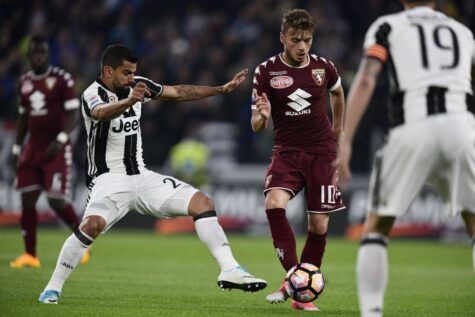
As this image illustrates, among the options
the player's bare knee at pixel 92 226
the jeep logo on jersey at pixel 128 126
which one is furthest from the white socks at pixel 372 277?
the jeep logo on jersey at pixel 128 126

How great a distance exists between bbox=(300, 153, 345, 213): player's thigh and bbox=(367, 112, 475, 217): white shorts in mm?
2473

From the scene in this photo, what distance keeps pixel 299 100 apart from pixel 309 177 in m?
0.67

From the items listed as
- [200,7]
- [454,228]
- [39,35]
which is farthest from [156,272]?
[200,7]

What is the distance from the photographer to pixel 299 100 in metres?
8.13

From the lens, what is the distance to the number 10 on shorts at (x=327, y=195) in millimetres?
8117

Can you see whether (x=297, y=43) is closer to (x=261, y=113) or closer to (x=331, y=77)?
(x=331, y=77)

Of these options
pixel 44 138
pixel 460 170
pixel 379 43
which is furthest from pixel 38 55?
pixel 460 170

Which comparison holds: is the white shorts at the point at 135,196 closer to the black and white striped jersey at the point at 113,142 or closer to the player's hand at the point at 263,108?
the black and white striped jersey at the point at 113,142

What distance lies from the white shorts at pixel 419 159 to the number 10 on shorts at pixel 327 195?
2.47 metres

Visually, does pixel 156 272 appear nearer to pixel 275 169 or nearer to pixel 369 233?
pixel 275 169

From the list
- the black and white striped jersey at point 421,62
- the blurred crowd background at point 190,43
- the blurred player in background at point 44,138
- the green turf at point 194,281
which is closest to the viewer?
the black and white striped jersey at point 421,62

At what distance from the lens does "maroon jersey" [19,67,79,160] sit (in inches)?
459

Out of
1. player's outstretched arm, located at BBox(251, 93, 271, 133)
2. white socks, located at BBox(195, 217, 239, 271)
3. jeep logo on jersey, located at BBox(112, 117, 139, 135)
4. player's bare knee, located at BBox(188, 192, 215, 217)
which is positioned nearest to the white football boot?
white socks, located at BBox(195, 217, 239, 271)

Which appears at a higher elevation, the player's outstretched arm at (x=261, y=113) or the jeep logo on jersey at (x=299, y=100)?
the jeep logo on jersey at (x=299, y=100)
